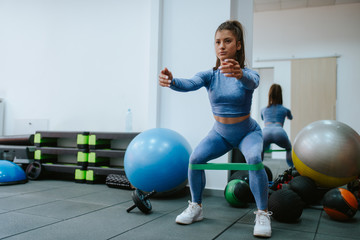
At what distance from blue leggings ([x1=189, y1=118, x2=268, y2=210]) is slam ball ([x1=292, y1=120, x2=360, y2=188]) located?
2.84 feet

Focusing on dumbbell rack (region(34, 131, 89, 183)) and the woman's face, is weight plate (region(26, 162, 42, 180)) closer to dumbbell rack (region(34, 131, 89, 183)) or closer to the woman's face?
dumbbell rack (region(34, 131, 89, 183))

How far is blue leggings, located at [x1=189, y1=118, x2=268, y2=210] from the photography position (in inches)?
81.5

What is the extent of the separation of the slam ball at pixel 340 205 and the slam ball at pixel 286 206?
27 centimetres

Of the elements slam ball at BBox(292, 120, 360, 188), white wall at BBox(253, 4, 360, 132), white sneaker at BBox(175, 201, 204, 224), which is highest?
white wall at BBox(253, 4, 360, 132)

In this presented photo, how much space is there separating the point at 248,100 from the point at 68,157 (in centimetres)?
326

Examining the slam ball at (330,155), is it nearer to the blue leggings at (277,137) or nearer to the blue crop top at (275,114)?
the blue leggings at (277,137)

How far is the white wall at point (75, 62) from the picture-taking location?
4.24 meters

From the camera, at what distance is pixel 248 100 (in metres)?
2.19

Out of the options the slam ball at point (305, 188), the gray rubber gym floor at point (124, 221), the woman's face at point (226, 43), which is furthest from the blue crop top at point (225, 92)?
the slam ball at point (305, 188)

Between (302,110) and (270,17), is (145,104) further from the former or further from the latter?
(270,17)

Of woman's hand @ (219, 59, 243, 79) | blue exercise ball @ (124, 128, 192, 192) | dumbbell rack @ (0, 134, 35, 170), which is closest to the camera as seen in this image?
woman's hand @ (219, 59, 243, 79)

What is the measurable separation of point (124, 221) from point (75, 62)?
121 inches

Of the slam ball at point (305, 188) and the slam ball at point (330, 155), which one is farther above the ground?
the slam ball at point (330, 155)

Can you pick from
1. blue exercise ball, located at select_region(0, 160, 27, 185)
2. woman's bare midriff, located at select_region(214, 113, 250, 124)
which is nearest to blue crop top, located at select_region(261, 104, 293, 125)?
woman's bare midriff, located at select_region(214, 113, 250, 124)
